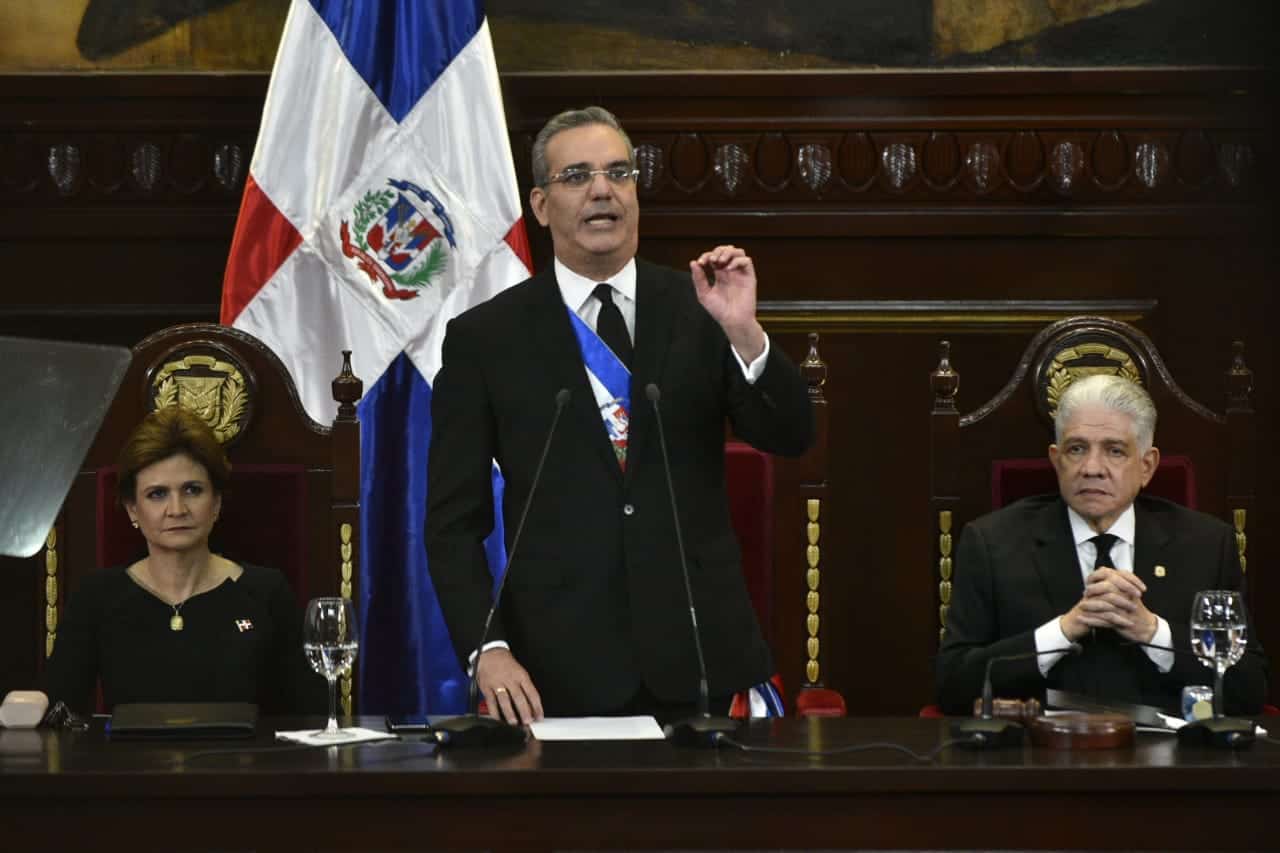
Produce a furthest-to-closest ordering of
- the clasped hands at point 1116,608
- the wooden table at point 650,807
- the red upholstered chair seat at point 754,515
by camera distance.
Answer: the red upholstered chair seat at point 754,515 < the clasped hands at point 1116,608 < the wooden table at point 650,807

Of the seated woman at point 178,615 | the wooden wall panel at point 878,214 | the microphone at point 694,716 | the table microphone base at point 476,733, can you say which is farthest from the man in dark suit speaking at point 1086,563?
the wooden wall panel at point 878,214

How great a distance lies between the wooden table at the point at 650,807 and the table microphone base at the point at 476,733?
0.51 feet

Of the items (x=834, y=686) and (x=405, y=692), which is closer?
(x=405, y=692)

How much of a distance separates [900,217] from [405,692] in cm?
165

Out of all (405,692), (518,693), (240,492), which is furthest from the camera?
(405,692)

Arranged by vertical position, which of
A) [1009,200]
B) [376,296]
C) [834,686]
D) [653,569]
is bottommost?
[834,686]

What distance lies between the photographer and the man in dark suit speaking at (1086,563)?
9.05ft

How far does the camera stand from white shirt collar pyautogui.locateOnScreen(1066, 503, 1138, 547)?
9.55 feet

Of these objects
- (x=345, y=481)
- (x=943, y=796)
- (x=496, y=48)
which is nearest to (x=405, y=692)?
(x=345, y=481)

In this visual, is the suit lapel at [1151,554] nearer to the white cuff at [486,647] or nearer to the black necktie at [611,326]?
the black necktie at [611,326]

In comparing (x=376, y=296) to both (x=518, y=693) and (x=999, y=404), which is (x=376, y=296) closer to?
(x=999, y=404)

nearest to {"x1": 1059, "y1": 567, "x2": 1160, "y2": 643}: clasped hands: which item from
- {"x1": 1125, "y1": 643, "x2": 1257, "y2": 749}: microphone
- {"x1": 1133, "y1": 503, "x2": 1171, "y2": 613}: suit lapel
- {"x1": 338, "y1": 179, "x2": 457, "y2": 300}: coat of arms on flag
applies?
{"x1": 1133, "y1": 503, "x2": 1171, "y2": 613}: suit lapel

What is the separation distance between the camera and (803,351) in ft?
13.9

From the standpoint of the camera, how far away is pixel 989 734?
2.13 m
